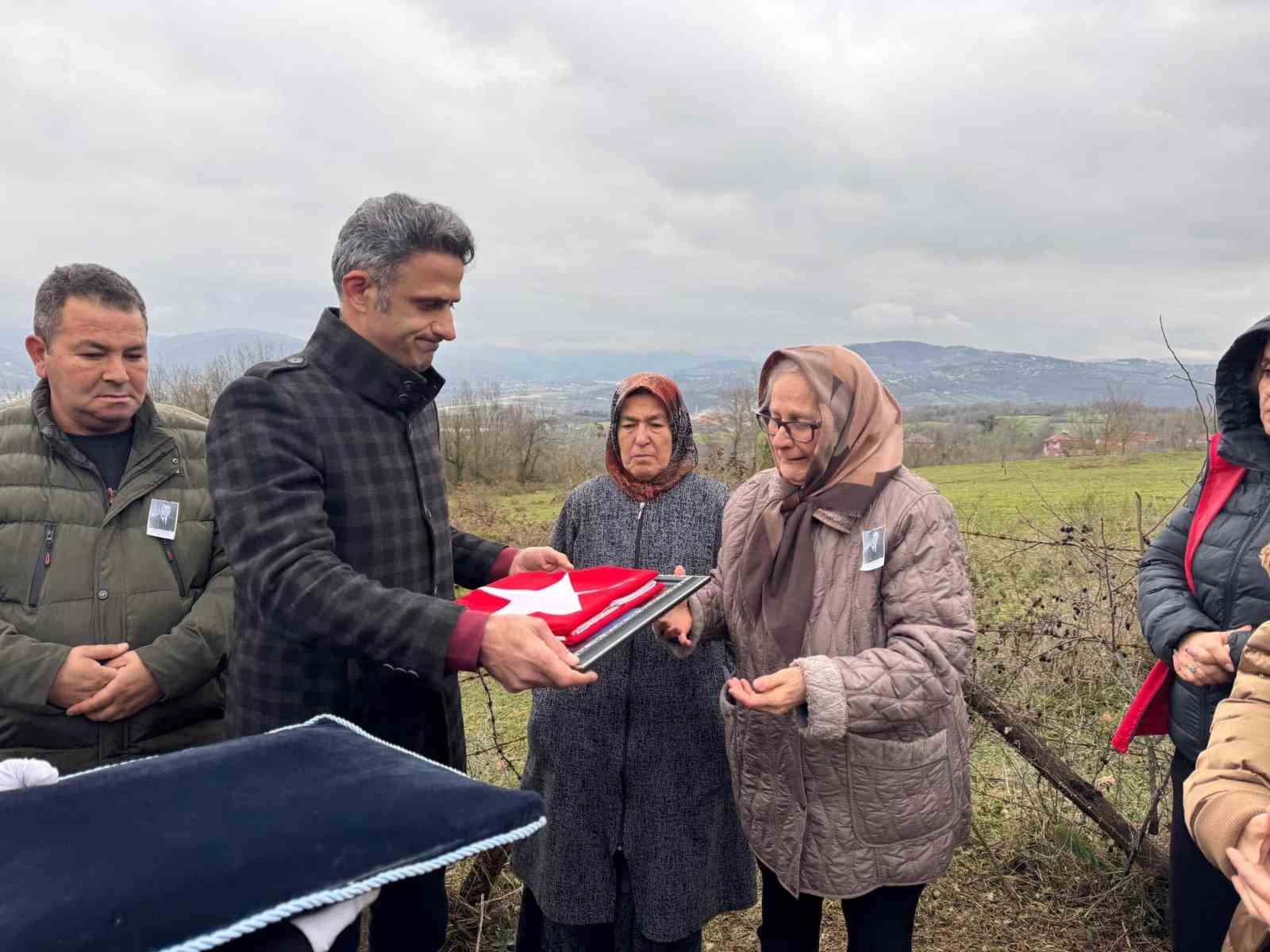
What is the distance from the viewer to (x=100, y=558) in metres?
2.61

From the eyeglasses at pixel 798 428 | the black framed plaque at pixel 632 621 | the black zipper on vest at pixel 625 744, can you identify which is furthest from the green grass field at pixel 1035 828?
the eyeglasses at pixel 798 428

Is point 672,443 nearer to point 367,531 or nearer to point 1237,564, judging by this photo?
point 367,531

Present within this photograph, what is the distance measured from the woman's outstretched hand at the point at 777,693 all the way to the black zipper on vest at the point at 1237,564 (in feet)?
4.58

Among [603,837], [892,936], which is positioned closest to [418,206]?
[603,837]

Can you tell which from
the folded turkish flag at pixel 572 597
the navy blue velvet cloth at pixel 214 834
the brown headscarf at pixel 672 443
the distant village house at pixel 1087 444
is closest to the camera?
the navy blue velvet cloth at pixel 214 834

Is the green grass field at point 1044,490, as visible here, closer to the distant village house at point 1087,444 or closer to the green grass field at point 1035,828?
the distant village house at point 1087,444

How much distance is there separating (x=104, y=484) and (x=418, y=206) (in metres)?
1.41

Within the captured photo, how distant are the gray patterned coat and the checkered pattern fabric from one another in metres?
0.52

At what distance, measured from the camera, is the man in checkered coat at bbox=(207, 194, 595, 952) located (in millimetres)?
1919

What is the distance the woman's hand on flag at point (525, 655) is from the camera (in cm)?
181

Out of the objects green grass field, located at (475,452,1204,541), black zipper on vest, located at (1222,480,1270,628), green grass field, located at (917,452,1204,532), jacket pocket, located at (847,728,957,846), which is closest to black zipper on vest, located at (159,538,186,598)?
jacket pocket, located at (847,728,957,846)

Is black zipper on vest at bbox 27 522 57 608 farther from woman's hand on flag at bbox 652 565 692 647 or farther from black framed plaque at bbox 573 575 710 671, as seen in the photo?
woman's hand on flag at bbox 652 565 692 647

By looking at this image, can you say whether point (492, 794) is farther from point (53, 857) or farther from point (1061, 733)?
point (1061, 733)

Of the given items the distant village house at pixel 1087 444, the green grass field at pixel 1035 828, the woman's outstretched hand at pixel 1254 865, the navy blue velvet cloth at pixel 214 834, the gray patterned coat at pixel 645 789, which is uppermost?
the distant village house at pixel 1087 444
